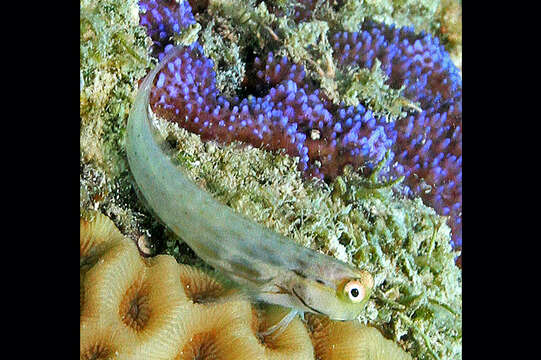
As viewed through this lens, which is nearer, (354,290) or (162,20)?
(354,290)

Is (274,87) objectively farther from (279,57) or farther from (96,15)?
(96,15)

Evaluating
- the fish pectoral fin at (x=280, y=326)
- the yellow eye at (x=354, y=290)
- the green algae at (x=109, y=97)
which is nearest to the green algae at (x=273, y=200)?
the green algae at (x=109, y=97)

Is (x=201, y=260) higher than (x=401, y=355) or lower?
higher

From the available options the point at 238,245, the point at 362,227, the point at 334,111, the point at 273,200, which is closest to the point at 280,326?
the point at 238,245

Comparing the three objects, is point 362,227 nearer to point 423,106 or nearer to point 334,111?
point 334,111

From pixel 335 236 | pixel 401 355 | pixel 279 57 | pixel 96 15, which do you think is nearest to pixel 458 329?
pixel 401 355

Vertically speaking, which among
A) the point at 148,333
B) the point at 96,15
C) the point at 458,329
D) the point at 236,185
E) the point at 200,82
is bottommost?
the point at 458,329
